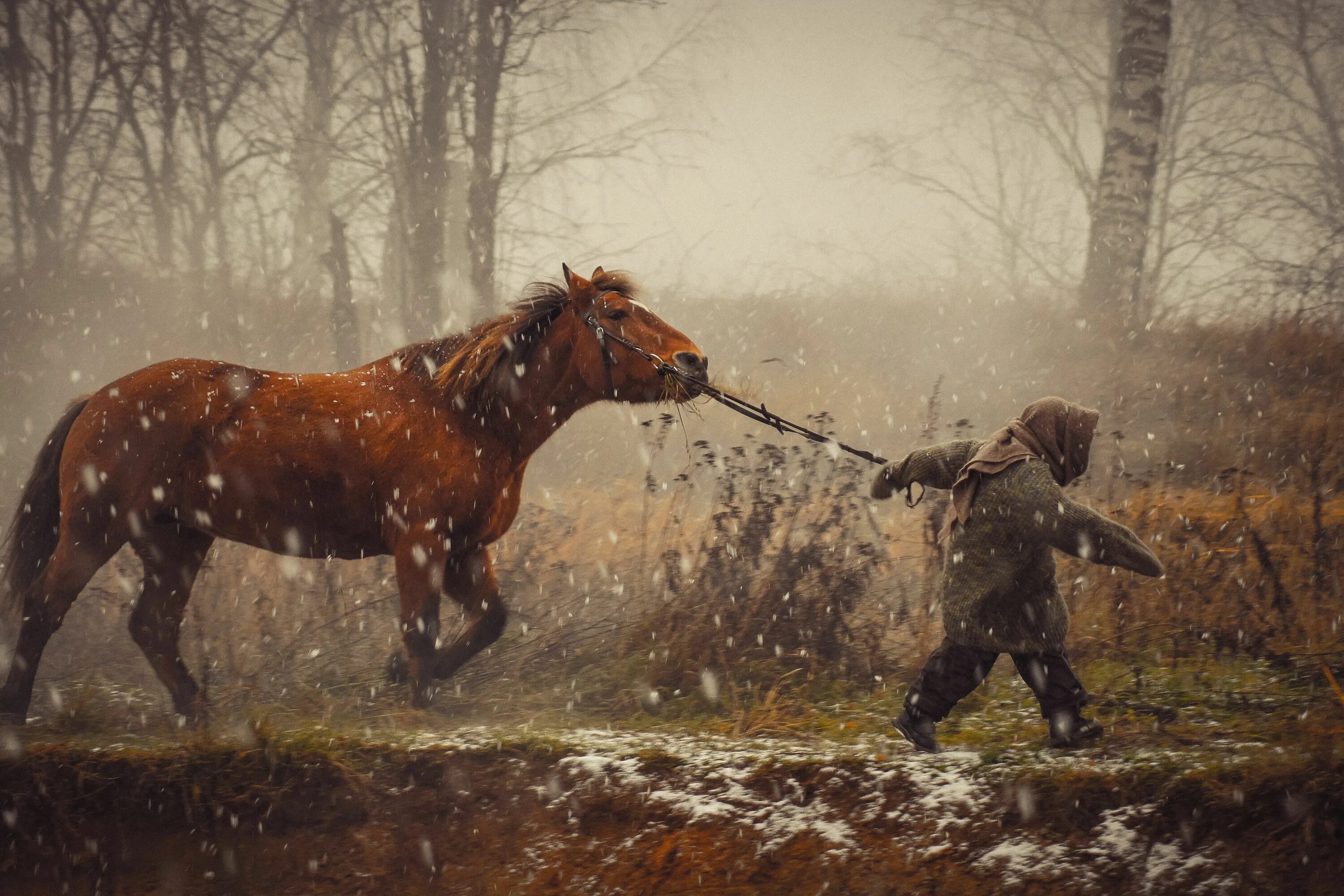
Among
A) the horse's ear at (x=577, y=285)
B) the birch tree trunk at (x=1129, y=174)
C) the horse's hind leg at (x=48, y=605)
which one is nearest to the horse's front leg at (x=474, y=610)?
the horse's ear at (x=577, y=285)

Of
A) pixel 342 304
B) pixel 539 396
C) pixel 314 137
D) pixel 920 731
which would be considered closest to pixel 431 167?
pixel 342 304

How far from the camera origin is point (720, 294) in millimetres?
15578

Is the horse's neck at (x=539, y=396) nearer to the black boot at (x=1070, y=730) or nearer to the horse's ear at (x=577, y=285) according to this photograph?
the horse's ear at (x=577, y=285)

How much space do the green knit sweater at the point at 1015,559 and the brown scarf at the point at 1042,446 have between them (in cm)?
4

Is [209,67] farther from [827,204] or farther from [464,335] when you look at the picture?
[827,204]

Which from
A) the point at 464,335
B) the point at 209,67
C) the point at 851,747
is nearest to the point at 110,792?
the point at 464,335

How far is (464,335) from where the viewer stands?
16.8 ft

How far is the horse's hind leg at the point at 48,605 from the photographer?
16.1 ft

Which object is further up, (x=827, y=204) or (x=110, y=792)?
(x=827, y=204)

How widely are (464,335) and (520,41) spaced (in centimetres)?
863

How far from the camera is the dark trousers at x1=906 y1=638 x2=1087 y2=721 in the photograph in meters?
3.71

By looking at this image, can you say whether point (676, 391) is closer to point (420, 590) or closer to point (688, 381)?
point (688, 381)

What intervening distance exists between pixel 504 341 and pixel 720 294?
36.7 feet

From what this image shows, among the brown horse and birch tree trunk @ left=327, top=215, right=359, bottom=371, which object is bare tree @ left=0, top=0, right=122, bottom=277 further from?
the brown horse
